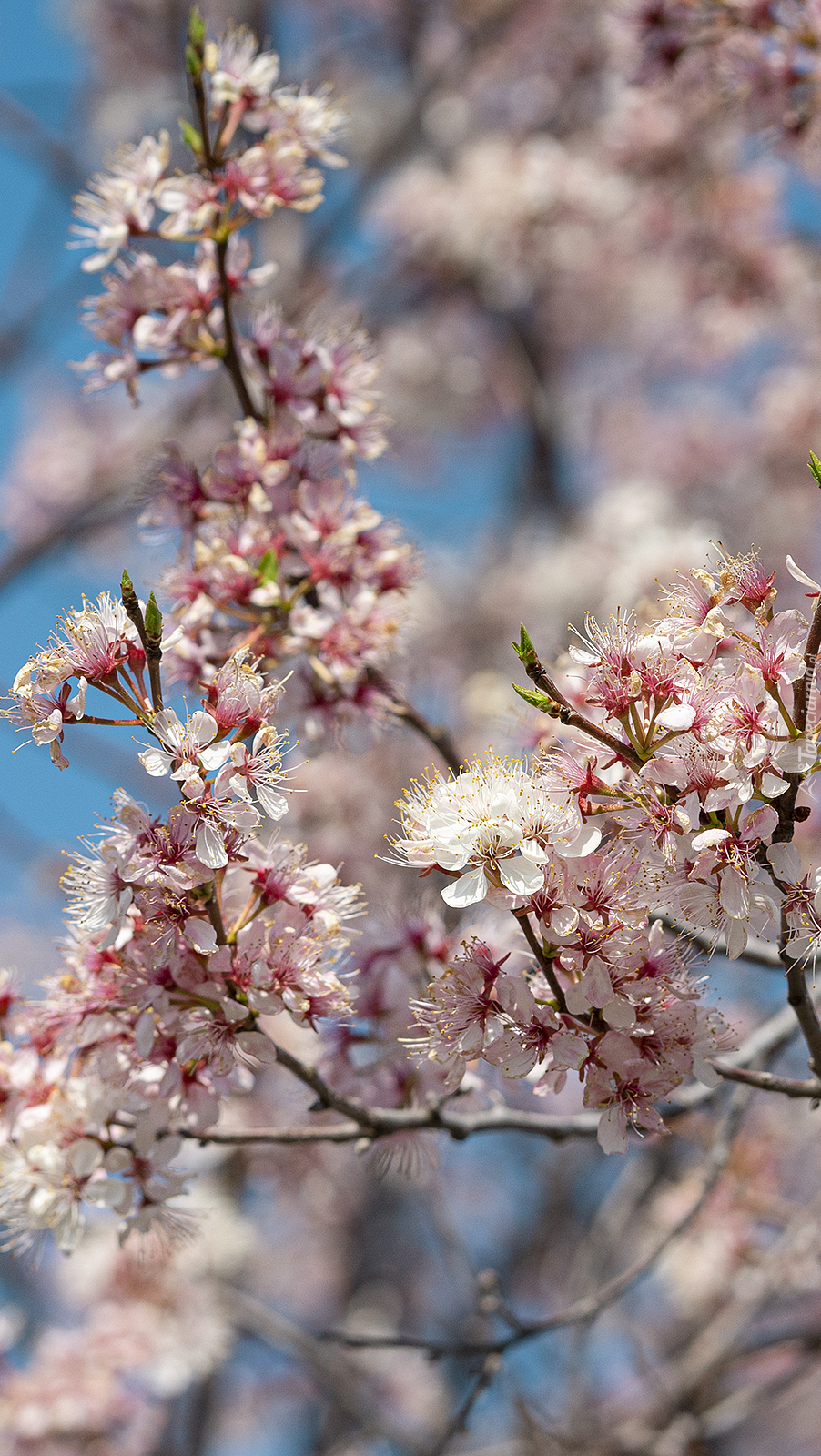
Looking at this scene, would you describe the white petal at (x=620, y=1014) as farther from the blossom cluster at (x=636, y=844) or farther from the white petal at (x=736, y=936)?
the white petal at (x=736, y=936)

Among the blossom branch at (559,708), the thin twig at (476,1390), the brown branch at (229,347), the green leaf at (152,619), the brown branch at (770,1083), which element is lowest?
the thin twig at (476,1390)

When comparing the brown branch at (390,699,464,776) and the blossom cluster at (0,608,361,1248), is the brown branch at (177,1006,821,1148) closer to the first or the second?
the blossom cluster at (0,608,361,1248)

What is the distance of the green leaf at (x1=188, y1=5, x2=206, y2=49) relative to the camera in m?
2.18

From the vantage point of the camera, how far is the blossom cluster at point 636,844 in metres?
1.33

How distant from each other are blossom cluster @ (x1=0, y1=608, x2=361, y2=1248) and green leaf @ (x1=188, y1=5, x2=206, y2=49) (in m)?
1.37

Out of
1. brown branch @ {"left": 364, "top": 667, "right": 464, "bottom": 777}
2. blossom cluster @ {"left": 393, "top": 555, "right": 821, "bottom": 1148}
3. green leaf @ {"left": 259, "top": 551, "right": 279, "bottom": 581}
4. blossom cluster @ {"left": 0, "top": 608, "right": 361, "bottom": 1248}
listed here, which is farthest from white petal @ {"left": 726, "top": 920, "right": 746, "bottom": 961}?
green leaf @ {"left": 259, "top": 551, "right": 279, "bottom": 581}

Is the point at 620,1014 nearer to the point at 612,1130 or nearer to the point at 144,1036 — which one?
the point at 612,1130

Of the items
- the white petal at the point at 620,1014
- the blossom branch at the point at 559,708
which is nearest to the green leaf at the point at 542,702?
the blossom branch at the point at 559,708

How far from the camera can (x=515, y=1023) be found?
1.44 meters

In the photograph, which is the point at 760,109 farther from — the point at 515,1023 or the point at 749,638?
the point at 515,1023

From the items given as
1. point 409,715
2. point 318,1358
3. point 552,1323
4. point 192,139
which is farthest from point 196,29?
point 318,1358

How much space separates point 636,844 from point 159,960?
0.64 meters

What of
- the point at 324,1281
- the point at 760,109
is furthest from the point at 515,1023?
the point at 324,1281

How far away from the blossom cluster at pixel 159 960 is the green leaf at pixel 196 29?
4.48ft
